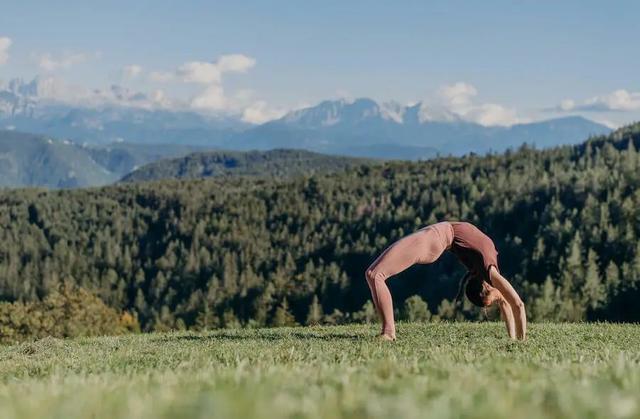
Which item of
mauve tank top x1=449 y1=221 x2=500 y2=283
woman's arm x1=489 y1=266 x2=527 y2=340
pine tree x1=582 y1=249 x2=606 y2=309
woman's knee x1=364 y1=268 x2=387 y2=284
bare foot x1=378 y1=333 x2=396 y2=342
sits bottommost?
pine tree x1=582 y1=249 x2=606 y2=309

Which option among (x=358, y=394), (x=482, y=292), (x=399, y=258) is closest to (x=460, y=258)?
(x=482, y=292)

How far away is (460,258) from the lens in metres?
13.8

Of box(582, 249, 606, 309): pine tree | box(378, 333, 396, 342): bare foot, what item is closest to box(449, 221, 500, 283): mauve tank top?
box(378, 333, 396, 342): bare foot

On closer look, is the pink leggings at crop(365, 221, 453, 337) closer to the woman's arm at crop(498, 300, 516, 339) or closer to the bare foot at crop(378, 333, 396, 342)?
the bare foot at crop(378, 333, 396, 342)

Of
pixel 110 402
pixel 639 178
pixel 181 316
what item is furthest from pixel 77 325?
pixel 639 178

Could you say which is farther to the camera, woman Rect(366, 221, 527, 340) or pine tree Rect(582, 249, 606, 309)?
pine tree Rect(582, 249, 606, 309)

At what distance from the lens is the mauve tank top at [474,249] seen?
13.4 metres

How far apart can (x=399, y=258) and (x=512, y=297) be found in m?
2.37

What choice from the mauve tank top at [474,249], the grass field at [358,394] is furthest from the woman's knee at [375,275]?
the grass field at [358,394]

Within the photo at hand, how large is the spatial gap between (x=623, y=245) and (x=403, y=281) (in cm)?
Result: 4871

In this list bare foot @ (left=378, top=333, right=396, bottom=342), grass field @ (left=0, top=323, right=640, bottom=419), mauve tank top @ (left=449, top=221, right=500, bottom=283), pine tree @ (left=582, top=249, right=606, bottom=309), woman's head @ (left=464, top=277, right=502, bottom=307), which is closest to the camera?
grass field @ (left=0, top=323, right=640, bottom=419)

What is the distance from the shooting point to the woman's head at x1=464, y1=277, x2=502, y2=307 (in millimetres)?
13641

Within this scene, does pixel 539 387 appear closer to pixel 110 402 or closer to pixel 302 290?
pixel 110 402

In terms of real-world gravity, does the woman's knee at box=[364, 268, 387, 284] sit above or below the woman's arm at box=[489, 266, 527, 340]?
above
